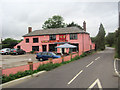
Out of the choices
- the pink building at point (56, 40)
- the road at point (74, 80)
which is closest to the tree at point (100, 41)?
the pink building at point (56, 40)

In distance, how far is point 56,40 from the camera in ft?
95.2

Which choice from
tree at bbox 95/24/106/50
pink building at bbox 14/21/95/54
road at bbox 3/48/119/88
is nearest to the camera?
road at bbox 3/48/119/88

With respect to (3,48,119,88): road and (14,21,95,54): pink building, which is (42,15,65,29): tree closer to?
(14,21,95,54): pink building

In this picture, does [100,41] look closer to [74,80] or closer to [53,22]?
[53,22]

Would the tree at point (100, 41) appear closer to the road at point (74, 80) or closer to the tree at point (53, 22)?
the tree at point (53, 22)

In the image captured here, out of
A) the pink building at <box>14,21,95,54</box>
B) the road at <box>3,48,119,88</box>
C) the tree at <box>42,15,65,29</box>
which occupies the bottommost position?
the road at <box>3,48,119,88</box>

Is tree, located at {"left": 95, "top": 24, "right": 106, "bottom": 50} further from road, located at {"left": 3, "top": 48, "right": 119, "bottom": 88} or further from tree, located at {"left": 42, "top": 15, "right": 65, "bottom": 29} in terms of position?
road, located at {"left": 3, "top": 48, "right": 119, "bottom": 88}

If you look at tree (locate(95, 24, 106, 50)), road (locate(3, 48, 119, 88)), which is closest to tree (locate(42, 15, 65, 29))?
tree (locate(95, 24, 106, 50))

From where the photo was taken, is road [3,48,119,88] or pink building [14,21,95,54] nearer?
road [3,48,119,88]

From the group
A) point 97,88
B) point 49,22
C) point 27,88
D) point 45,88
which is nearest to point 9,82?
point 27,88

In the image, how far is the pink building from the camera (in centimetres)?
2706

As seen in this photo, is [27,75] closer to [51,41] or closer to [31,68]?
[31,68]

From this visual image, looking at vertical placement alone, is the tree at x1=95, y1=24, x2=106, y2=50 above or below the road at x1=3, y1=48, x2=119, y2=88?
above

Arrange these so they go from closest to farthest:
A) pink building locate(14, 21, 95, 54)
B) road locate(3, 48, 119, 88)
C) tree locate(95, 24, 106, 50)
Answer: road locate(3, 48, 119, 88)
pink building locate(14, 21, 95, 54)
tree locate(95, 24, 106, 50)
